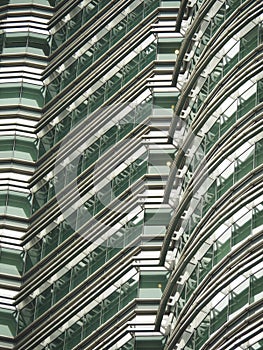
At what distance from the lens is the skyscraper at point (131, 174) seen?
61812 mm

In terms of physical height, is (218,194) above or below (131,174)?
below

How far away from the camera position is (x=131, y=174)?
73.4 metres

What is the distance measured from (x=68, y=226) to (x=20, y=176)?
5.11 meters

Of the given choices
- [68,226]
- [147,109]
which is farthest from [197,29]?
[68,226]

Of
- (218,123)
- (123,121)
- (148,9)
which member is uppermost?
(148,9)

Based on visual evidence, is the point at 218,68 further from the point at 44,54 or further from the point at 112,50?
the point at 44,54

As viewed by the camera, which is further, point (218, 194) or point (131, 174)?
point (131, 174)

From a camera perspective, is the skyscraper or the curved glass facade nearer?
the curved glass facade

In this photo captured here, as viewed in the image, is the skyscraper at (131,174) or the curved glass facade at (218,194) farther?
the skyscraper at (131,174)

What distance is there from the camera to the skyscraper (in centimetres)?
6181

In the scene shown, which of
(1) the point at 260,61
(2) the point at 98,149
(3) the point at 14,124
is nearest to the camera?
(1) the point at 260,61

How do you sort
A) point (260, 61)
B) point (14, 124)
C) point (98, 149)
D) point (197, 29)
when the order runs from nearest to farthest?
point (260, 61) < point (197, 29) < point (98, 149) < point (14, 124)

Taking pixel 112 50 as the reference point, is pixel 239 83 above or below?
below

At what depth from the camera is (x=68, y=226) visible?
2990 inches
